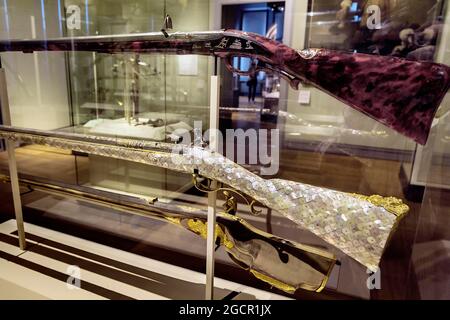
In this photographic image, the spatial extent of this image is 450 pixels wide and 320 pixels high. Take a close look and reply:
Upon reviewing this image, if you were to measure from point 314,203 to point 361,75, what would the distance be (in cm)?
41

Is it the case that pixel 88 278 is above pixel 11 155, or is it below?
below

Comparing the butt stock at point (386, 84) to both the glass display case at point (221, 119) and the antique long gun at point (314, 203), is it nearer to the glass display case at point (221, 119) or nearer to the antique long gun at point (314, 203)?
the antique long gun at point (314, 203)

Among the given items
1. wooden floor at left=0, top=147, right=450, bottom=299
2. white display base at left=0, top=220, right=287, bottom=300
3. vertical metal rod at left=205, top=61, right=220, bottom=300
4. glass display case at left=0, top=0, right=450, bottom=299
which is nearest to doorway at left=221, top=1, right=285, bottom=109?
glass display case at left=0, top=0, right=450, bottom=299

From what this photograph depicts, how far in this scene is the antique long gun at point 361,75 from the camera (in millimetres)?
845

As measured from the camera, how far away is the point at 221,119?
9.18 feet

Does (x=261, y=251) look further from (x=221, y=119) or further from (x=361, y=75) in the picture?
(x=221, y=119)

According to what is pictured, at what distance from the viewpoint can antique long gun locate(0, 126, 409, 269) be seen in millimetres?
956

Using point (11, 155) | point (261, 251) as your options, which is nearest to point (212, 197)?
point (261, 251)
